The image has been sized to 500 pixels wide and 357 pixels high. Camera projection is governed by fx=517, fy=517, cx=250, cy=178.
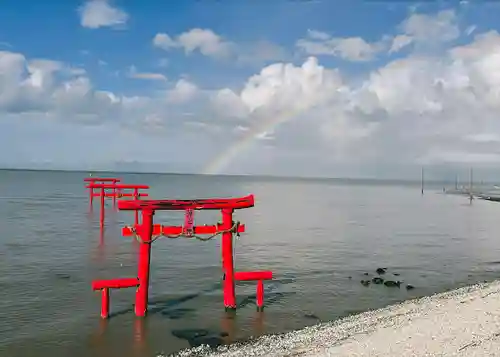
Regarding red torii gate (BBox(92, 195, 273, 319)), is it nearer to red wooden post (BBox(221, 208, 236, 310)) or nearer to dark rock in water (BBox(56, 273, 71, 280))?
red wooden post (BBox(221, 208, 236, 310))

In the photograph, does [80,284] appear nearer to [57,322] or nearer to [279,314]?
[57,322]

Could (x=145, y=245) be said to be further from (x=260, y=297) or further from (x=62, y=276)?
(x=62, y=276)

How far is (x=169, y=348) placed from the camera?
13.5 metres

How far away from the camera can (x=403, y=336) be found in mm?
11711

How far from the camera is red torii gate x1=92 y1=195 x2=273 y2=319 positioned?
15.0m

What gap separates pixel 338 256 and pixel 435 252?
688 centimetres

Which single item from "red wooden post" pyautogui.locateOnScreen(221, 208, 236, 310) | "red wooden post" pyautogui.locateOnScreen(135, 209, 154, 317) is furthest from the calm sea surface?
"red wooden post" pyautogui.locateOnScreen(135, 209, 154, 317)

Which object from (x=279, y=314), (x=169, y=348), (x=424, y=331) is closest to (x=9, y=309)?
(x=169, y=348)

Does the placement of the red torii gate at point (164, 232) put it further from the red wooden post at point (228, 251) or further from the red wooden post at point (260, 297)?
the red wooden post at point (260, 297)

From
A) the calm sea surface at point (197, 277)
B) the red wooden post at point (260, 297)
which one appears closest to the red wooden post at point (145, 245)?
the calm sea surface at point (197, 277)

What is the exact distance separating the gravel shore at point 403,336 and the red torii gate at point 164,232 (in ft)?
9.62

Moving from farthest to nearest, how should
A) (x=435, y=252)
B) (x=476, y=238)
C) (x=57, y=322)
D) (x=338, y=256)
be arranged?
(x=476, y=238) → (x=435, y=252) → (x=338, y=256) → (x=57, y=322)

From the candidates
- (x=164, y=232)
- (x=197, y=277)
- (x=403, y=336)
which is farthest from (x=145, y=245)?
(x=197, y=277)

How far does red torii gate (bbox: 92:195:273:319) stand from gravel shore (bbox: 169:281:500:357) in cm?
293
